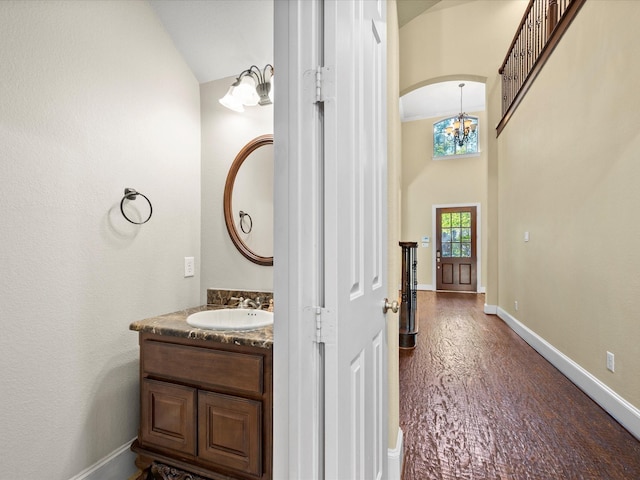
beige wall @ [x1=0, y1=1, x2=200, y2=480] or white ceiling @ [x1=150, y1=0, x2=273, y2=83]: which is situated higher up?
white ceiling @ [x1=150, y1=0, x2=273, y2=83]

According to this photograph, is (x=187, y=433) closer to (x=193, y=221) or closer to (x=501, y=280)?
(x=193, y=221)

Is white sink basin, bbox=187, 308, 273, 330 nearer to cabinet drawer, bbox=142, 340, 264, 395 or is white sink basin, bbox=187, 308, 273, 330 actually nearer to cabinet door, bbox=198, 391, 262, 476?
cabinet drawer, bbox=142, 340, 264, 395

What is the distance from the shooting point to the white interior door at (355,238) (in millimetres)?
819

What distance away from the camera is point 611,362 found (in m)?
2.25

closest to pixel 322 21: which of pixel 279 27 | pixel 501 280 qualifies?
pixel 279 27

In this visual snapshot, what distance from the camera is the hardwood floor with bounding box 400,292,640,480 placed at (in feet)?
5.63

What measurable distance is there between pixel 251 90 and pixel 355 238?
146 cm

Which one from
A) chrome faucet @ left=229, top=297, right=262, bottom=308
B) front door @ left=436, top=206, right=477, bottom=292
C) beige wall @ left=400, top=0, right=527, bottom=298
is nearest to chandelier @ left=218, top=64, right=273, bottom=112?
chrome faucet @ left=229, top=297, right=262, bottom=308

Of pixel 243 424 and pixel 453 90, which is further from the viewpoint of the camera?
pixel 453 90

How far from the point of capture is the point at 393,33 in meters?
1.73

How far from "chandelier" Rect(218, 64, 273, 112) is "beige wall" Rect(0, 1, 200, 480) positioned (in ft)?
1.12

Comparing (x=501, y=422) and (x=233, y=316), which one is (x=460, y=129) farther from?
(x=233, y=316)

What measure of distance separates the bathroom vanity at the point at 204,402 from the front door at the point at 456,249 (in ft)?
25.4

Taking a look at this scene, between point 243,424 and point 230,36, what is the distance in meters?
2.10
